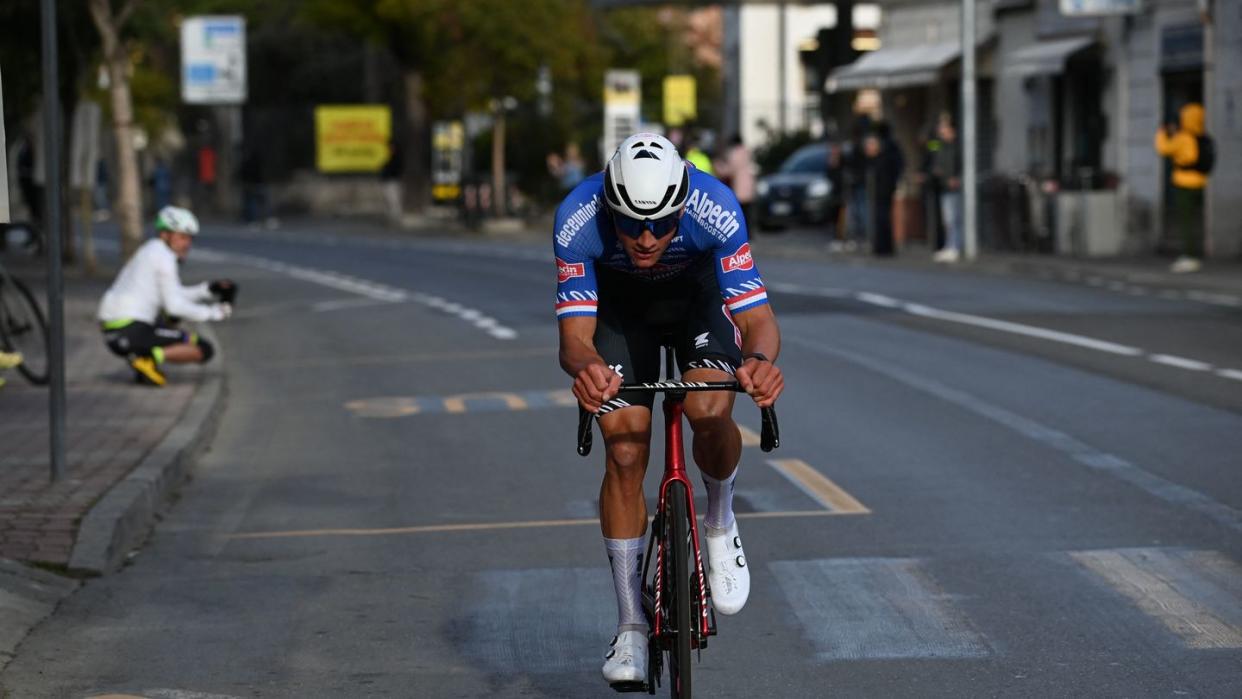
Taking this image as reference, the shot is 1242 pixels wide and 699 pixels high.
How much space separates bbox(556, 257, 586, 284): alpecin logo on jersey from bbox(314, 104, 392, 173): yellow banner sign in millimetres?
Result: 56529

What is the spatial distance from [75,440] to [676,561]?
7.35 metres

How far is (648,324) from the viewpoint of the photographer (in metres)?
6.82

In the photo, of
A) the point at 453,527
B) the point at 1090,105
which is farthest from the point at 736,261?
the point at 1090,105

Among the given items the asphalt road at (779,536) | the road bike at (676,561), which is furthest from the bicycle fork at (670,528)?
the asphalt road at (779,536)

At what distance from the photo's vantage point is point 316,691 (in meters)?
7.05

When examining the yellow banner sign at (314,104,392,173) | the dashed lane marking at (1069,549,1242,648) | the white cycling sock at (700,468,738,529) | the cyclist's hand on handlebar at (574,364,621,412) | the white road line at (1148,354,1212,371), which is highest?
the yellow banner sign at (314,104,392,173)

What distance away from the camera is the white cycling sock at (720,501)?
6.71 metres

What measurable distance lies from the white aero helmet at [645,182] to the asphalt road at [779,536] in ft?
5.34

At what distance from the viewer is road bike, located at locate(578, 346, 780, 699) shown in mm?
6117

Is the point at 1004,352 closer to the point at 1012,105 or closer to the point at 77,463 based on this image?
the point at 77,463

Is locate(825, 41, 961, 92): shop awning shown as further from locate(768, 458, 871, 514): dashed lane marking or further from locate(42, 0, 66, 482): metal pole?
locate(42, 0, 66, 482): metal pole

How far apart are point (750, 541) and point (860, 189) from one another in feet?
80.4

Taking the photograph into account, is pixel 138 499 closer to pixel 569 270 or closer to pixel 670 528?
pixel 569 270

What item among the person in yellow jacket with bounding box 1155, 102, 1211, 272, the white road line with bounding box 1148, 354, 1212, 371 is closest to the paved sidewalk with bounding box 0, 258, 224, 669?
the white road line with bounding box 1148, 354, 1212, 371
